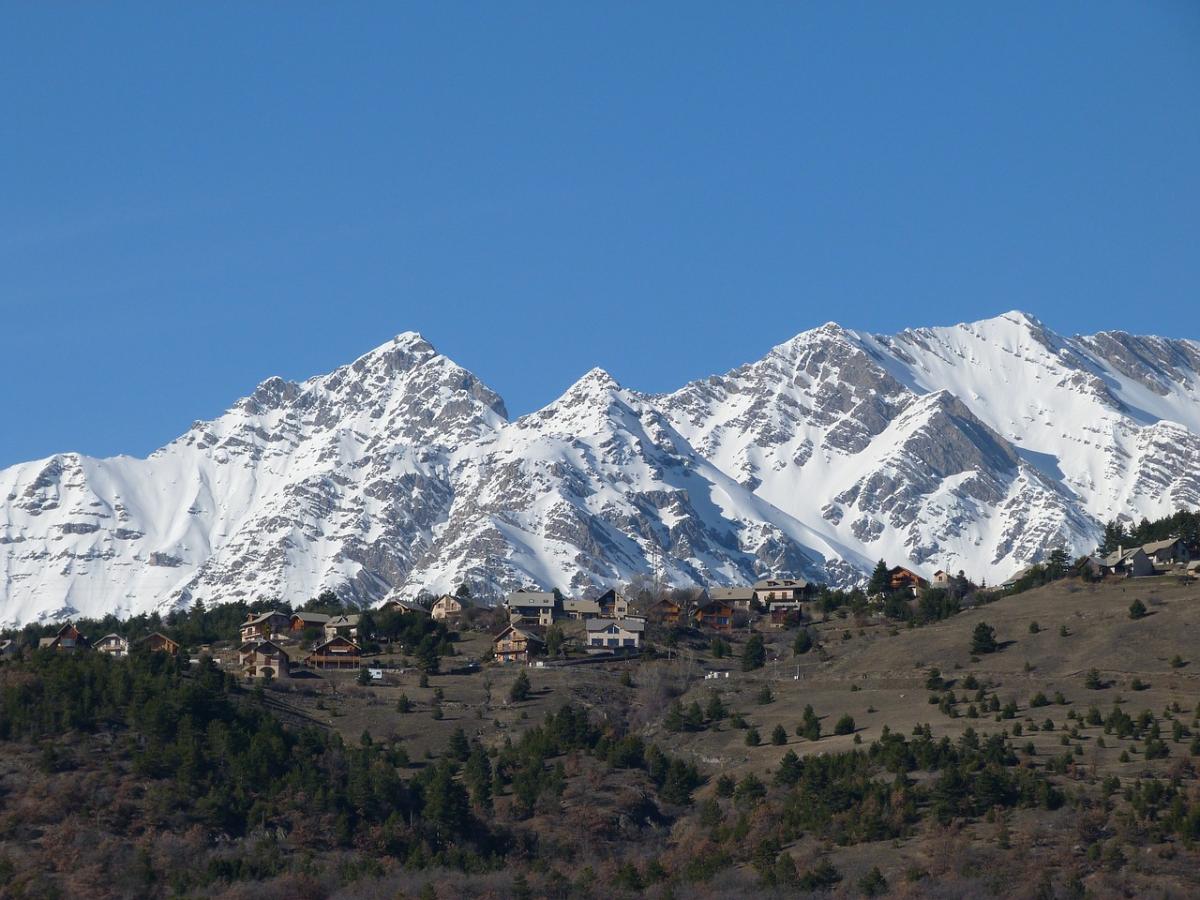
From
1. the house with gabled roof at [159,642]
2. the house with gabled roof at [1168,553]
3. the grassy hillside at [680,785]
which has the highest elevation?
the house with gabled roof at [1168,553]

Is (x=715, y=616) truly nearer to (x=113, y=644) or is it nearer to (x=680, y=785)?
(x=113, y=644)

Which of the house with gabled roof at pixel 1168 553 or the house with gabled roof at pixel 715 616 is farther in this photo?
the house with gabled roof at pixel 715 616

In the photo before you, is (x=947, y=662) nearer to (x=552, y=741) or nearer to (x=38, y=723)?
(x=552, y=741)

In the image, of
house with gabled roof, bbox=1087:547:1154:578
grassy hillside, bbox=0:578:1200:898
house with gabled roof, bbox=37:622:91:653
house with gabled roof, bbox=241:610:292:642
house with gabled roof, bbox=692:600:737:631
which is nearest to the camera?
grassy hillside, bbox=0:578:1200:898

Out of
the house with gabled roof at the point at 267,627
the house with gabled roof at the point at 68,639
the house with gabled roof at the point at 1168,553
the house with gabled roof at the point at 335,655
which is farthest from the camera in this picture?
the house with gabled roof at the point at 1168,553

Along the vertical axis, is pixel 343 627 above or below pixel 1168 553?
below

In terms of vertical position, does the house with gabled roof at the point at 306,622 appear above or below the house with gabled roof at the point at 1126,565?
above

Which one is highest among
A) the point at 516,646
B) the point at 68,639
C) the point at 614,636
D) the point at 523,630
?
the point at 68,639

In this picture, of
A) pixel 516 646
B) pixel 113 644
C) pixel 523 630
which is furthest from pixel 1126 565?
pixel 113 644

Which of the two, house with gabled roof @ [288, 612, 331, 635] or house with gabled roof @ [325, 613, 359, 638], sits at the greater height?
house with gabled roof @ [288, 612, 331, 635]

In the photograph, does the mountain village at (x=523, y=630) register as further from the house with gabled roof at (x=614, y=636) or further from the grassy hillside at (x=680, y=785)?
the grassy hillside at (x=680, y=785)

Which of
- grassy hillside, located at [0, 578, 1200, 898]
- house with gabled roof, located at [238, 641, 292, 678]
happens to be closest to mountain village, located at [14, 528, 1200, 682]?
house with gabled roof, located at [238, 641, 292, 678]

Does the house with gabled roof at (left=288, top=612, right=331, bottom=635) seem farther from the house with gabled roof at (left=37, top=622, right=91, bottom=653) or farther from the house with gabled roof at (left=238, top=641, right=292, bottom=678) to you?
the house with gabled roof at (left=37, top=622, right=91, bottom=653)

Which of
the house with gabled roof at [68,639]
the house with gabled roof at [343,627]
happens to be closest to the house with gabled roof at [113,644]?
the house with gabled roof at [68,639]
